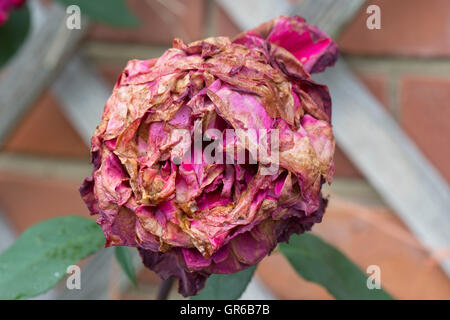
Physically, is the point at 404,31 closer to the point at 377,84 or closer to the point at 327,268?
the point at 377,84

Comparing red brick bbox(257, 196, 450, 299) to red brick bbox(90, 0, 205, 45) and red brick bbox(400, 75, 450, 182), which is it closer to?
red brick bbox(400, 75, 450, 182)

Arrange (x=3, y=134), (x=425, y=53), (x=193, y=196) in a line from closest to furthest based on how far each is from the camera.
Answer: (x=193, y=196), (x=425, y=53), (x=3, y=134)

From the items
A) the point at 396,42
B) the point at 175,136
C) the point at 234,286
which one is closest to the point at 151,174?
the point at 175,136

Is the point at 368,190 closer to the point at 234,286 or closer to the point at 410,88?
the point at 410,88

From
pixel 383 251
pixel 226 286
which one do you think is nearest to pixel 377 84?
pixel 383 251

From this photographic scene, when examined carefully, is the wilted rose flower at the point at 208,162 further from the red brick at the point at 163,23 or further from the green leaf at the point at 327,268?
the red brick at the point at 163,23

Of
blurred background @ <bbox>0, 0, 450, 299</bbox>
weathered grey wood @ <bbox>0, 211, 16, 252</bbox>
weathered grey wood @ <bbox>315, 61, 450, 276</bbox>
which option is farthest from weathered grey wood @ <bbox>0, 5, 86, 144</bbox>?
weathered grey wood @ <bbox>315, 61, 450, 276</bbox>
